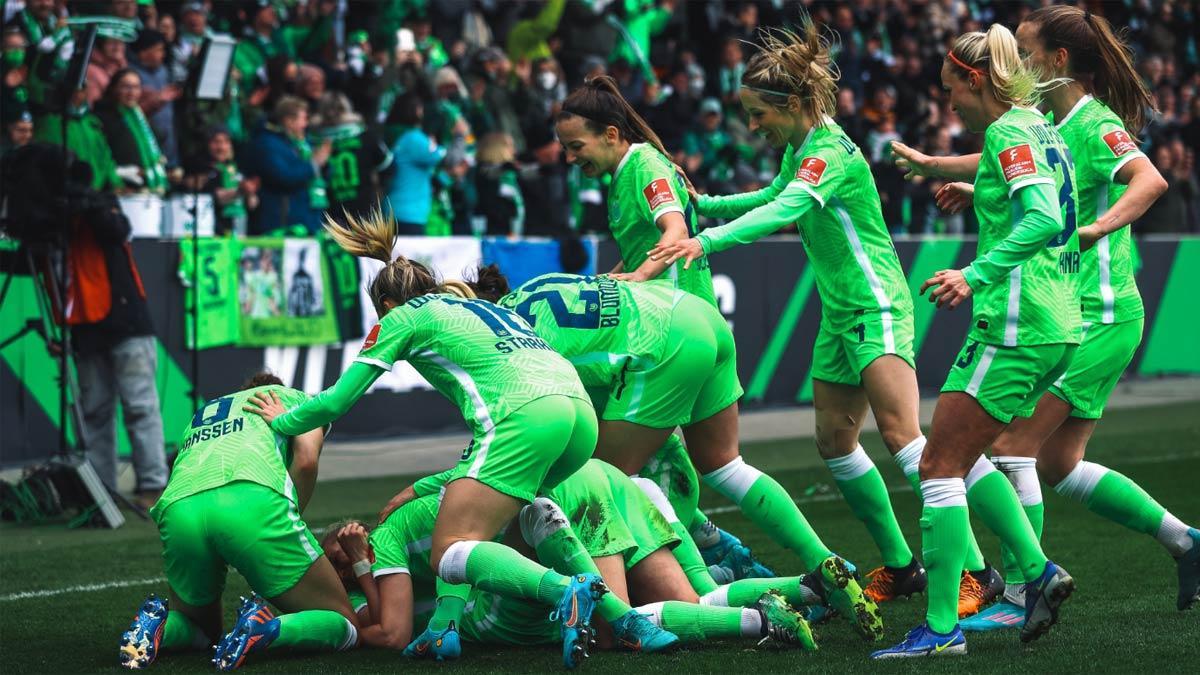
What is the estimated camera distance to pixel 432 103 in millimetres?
14539

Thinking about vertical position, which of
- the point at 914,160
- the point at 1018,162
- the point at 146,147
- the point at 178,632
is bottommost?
the point at 178,632

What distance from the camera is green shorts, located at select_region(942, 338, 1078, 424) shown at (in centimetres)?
530

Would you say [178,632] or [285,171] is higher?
[285,171]

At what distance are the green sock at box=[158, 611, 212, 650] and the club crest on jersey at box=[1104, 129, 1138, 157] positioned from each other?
370cm

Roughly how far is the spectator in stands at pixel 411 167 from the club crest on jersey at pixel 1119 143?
25.4ft

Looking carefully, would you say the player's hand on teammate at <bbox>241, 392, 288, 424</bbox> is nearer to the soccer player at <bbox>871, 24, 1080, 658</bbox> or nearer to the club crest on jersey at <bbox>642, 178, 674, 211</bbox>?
the club crest on jersey at <bbox>642, 178, 674, 211</bbox>

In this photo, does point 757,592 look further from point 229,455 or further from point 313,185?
point 313,185

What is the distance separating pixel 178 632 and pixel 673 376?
1966 millimetres

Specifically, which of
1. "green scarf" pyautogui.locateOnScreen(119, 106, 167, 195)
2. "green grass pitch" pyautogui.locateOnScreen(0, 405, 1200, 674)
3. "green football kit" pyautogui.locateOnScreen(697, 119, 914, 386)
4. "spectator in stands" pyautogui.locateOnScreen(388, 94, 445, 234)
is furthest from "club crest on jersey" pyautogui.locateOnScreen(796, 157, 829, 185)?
"spectator in stands" pyautogui.locateOnScreen(388, 94, 445, 234)

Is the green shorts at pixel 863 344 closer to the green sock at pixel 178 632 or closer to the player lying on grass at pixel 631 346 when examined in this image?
the player lying on grass at pixel 631 346

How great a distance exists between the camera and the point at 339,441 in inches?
497

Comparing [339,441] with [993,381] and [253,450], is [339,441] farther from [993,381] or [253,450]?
[993,381]

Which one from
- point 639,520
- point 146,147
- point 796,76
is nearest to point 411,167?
point 146,147

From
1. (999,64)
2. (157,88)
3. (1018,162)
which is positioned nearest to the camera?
(1018,162)
